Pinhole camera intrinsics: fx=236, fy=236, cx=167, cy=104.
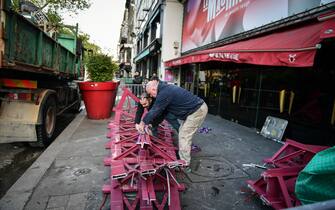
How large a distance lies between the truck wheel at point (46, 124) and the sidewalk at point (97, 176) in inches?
9.5

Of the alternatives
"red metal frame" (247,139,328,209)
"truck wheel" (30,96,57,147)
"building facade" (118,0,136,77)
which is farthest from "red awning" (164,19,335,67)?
"building facade" (118,0,136,77)

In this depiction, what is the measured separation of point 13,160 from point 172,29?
12187 mm

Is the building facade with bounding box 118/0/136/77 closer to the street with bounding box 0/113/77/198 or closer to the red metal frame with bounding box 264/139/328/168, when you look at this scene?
the street with bounding box 0/113/77/198

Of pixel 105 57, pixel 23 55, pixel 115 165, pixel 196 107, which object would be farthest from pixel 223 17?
pixel 115 165

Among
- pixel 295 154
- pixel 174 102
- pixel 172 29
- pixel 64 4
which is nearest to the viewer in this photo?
pixel 295 154

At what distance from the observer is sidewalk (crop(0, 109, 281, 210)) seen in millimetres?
2994

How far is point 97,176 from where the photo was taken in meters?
3.70

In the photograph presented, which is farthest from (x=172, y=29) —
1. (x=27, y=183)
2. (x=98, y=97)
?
(x=27, y=183)

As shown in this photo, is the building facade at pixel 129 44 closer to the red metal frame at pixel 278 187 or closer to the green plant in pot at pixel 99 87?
the green plant in pot at pixel 99 87

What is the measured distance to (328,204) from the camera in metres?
0.98

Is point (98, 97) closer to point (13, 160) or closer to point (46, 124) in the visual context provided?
point (46, 124)

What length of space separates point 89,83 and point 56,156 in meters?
3.53

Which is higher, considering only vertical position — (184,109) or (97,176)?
(184,109)

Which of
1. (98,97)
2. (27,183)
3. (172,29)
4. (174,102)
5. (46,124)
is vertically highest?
(172,29)
